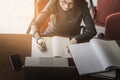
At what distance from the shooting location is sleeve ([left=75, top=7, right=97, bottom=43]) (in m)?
1.57

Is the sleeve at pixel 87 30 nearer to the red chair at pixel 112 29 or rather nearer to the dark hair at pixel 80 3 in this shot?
the dark hair at pixel 80 3

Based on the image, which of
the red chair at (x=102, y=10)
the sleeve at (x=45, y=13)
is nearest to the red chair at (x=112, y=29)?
the red chair at (x=102, y=10)

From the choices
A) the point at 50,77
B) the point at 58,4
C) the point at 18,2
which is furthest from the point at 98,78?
the point at 18,2

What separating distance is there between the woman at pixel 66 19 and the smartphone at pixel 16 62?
188mm

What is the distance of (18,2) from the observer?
1614 mm

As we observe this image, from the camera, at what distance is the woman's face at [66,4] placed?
154cm

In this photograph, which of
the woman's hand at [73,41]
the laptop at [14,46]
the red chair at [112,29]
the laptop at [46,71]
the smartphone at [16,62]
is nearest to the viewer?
the laptop at [46,71]

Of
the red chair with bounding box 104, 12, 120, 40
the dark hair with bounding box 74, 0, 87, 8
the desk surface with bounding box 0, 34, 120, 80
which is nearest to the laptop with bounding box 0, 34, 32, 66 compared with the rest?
the desk surface with bounding box 0, 34, 120, 80

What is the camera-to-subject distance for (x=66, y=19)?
1.58 m

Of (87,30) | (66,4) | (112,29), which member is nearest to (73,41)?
(87,30)

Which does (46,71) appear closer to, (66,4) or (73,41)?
(73,41)

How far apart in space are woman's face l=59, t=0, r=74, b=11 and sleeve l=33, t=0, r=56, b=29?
0.16 feet

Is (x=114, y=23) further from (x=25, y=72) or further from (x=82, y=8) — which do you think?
(x=25, y=72)

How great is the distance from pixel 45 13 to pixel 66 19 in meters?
0.13
